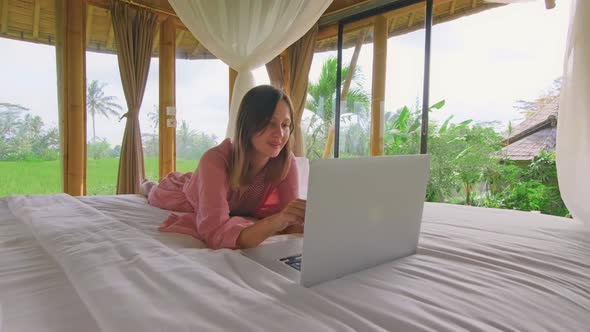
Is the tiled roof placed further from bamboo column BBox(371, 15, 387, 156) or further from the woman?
the woman

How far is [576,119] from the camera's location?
1.21 meters

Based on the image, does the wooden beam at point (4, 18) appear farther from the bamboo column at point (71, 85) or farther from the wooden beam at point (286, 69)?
the wooden beam at point (286, 69)

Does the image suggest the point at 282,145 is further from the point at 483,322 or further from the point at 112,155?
the point at 112,155

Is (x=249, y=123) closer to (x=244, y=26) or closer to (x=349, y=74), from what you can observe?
(x=244, y=26)

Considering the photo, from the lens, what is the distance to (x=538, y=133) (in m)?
3.82

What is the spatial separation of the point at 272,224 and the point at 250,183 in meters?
0.38

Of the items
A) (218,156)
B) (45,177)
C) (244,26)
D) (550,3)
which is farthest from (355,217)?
(45,177)

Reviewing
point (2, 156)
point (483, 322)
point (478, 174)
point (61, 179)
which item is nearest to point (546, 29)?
point (478, 174)

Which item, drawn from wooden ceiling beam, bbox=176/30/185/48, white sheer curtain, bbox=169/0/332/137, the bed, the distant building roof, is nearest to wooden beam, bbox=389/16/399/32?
white sheer curtain, bbox=169/0/332/137

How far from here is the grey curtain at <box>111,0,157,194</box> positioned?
124 inches

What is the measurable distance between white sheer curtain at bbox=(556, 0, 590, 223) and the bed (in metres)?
0.30

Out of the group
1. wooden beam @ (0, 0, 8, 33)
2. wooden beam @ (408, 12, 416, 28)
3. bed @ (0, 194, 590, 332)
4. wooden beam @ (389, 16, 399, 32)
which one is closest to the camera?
bed @ (0, 194, 590, 332)

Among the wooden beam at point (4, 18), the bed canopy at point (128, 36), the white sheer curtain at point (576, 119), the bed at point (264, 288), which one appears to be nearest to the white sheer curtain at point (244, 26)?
the bed canopy at point (128, 36)

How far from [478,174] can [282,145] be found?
3.48m
